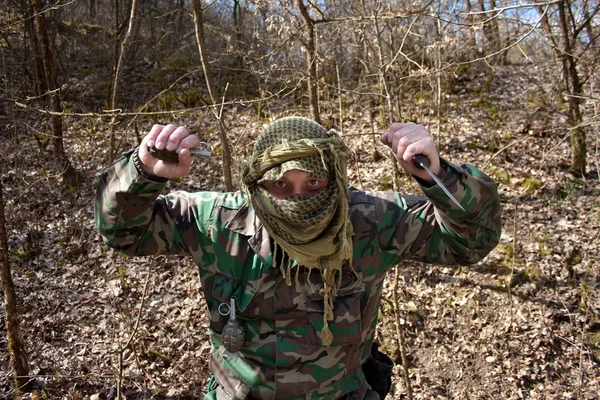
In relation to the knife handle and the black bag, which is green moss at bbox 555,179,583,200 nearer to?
the black bag

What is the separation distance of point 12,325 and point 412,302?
4.40 metres

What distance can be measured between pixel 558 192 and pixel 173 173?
714 centimetres

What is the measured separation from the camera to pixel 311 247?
1958 mm

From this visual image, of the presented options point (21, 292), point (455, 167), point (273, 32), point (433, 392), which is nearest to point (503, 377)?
point (433, 392)

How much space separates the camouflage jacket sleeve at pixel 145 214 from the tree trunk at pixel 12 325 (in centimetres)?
311

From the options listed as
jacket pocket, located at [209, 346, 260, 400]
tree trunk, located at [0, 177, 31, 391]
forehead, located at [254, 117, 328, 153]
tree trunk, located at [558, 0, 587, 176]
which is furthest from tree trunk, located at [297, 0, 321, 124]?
tree trunk, located at [558, 0, 587, 176]

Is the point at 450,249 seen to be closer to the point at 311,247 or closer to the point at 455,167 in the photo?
the point at 455,167

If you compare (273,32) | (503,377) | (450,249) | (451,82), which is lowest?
(503,377)

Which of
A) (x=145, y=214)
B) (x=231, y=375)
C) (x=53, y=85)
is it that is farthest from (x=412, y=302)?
(x=53, y=85)

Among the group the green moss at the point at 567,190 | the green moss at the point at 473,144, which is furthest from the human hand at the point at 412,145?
the green moss at the point at 473,144

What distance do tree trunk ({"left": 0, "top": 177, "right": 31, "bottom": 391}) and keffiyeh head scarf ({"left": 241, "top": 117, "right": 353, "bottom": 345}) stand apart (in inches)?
136

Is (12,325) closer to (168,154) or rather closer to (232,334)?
(232,334)

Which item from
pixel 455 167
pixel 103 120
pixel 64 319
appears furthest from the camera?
pixel 103 120

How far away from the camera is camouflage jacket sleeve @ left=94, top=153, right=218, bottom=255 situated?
1729 mm
